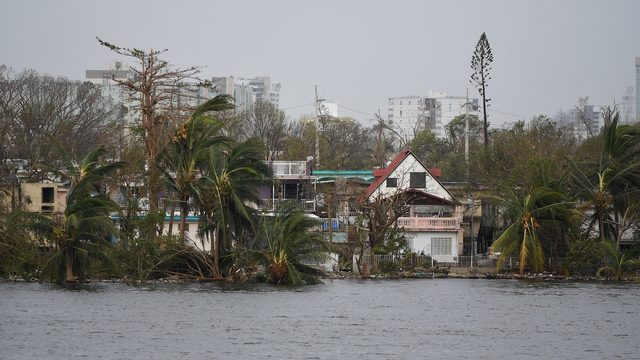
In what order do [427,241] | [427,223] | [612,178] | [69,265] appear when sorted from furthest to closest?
1. [427,223]
2. [427,241]
3. [612,178]
4. [69,265]

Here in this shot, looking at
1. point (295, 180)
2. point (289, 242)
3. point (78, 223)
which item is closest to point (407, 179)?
point (295, 180)

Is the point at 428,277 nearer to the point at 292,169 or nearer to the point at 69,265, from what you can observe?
the point at 292,169

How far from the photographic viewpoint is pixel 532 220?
58469 mm

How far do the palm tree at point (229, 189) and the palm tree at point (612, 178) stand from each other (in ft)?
56.9

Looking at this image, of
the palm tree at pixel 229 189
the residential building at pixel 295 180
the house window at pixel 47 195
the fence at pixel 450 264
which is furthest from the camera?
the residential building at pixel 295 180

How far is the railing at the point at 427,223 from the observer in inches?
2729

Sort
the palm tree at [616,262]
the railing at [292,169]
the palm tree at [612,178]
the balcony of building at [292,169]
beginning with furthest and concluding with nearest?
the railing at [292,169], the balcony of building at [292,169], the palm tree at [612,178], the palm tree at [616,262]

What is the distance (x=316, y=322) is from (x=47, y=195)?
94.4ft

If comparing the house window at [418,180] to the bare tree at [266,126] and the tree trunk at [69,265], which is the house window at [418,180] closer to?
the tree trunk at [69,265]

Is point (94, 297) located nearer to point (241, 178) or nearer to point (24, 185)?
point (241, 178)

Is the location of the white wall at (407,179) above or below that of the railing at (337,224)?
above

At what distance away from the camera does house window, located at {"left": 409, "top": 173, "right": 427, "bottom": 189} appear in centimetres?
7394

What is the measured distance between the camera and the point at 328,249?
51.0 m

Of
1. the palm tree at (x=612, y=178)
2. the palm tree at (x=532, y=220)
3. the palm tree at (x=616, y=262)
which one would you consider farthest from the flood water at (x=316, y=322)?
the palm tree at (x=612, y=178)
